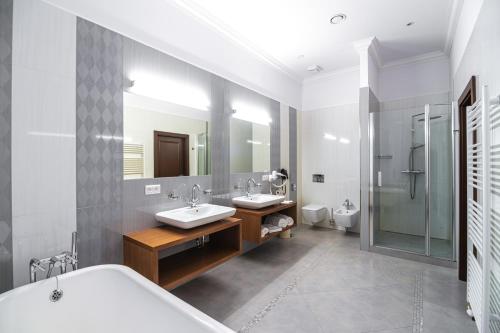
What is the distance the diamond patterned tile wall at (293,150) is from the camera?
429cm

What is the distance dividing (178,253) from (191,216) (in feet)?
1.89

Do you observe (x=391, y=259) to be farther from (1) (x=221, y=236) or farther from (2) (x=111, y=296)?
(2) (x=111, y=296)

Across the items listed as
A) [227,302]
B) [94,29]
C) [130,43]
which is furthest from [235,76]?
[227,302]

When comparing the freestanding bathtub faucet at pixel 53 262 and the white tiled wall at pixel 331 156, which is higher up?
the white tiled wall at pixel 331 156

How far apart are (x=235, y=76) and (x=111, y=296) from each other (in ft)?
8.68

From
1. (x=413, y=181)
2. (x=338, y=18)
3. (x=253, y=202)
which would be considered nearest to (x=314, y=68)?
(x=338, y=18)

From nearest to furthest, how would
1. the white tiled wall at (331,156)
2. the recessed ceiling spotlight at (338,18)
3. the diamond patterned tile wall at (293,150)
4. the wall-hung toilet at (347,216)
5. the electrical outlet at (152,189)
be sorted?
1. the electrical outlet at (152,189)
2. the recessed ceiling spotlight at (338,18)
3. the wall-hung toilet at (347,216)
4. the white tiled wall at (331,156)
5. the diamond patterned tile wall at (293,150)

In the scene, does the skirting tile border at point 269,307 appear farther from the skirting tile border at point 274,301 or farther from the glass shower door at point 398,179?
the glass shower door at point 398,179

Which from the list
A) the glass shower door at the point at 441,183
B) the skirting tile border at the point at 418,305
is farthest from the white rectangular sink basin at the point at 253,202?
the glass shower door at the point at 441,183

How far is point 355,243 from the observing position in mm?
3613

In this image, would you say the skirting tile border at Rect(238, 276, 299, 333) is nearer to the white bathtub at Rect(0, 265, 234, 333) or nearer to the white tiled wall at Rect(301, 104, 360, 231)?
the white bathtub at Rect(0, 265, 234, 333)

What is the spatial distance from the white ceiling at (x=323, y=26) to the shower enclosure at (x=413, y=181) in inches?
38.1

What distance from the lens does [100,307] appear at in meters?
1.50

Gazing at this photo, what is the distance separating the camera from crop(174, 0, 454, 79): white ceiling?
2.47m
